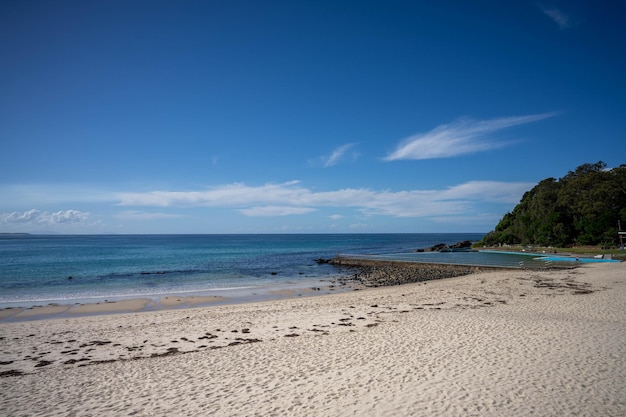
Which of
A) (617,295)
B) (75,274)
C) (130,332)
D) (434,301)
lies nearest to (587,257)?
(617,295)

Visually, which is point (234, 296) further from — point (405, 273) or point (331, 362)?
point (405, 273)

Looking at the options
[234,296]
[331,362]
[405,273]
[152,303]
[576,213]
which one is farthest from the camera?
[576,213]

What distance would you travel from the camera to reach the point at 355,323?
1321cm

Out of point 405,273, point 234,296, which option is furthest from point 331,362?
point 405,273

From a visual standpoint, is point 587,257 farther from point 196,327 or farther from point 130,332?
point 130,332

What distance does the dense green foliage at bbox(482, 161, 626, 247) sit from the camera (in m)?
46.1

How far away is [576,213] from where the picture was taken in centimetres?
5109

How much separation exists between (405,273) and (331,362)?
2582cm

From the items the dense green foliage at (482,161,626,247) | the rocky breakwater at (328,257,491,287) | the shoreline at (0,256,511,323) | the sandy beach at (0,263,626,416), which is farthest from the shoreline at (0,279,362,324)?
the dense green foliage at (482,161,626,247)

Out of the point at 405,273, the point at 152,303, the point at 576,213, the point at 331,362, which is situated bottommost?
the point at 152,303

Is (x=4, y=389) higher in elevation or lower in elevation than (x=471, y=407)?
lower

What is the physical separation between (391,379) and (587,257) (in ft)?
133

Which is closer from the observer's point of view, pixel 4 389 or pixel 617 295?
pixel 4 389

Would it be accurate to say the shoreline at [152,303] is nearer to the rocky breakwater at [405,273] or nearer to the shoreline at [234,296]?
the shoreline at [234,296]
